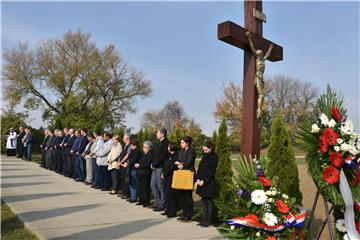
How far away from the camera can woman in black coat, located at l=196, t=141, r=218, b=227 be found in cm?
717

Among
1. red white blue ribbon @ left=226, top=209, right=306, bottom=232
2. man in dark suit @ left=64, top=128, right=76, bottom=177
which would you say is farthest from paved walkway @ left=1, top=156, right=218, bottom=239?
red white blue ribbon @ left=226, top=209, right=306, bottom=232

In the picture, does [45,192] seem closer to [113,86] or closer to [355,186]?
[355,186]

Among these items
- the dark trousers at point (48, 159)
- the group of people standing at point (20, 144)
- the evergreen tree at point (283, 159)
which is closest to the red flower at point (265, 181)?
the evergreen tree at point (283, 159)

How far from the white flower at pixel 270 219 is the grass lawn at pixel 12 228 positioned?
3496 mm

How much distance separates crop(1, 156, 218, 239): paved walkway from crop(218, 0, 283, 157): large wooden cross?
6.62 ft

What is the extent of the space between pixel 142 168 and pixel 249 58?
4.48 m

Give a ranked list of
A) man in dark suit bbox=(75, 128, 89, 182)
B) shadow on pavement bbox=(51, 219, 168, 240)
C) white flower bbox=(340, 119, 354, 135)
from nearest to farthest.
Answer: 1. white flower bbox=(340, 119, 354, 135)
2. shadow on pavement bbox=(51, 219, 168, 240)
3. man in dark suit bbox=(75, 128, 89, 182)

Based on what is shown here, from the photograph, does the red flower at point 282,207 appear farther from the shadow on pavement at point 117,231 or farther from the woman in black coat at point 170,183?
the woman in black coat at point 170,183

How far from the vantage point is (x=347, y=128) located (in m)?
4.43

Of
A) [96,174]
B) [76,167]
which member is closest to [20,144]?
[76,167]

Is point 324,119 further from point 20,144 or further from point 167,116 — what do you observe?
point 167,116

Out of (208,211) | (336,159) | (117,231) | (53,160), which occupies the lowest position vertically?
(117,231)

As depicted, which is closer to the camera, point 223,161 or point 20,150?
point 223,161

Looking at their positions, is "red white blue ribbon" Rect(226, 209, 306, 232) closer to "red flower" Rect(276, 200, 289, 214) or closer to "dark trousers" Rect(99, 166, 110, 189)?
"red flower" Rect(276, 200, 289, 214)
